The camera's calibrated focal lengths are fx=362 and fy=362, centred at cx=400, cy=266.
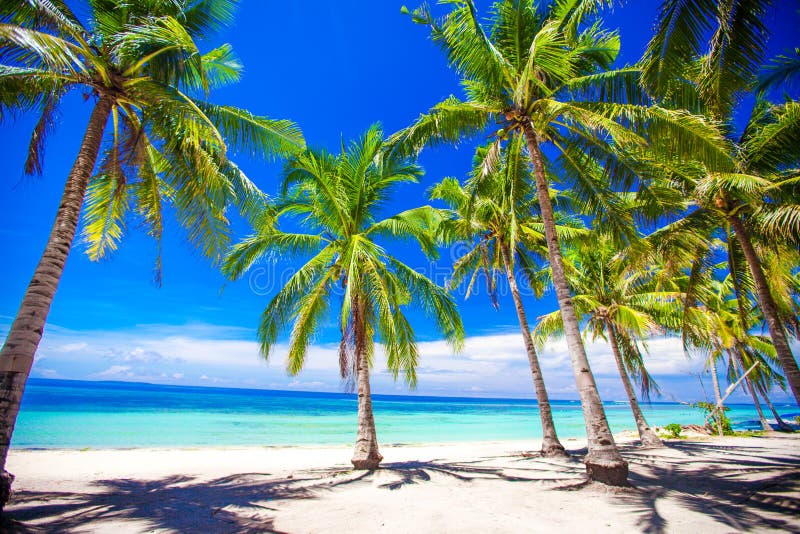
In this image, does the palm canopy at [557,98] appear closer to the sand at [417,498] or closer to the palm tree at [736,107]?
the palm tree at [736,107]

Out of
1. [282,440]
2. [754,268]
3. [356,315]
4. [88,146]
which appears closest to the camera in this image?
[88,146]

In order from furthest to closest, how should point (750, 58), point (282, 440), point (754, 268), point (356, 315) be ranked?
1. point (282, 440)
2. point (356, 315)
3. point (754, 268)
4. point (750, 58)

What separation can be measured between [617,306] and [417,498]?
10717 millimetres

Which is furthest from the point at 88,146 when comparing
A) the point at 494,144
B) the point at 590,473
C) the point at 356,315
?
the point at 590,473

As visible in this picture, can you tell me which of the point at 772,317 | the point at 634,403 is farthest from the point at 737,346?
the point at 772,317

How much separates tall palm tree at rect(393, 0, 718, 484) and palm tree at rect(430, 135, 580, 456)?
106cm

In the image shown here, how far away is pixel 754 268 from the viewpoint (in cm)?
793

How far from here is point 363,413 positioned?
8.23 meters

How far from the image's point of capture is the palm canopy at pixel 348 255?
8.53 metres

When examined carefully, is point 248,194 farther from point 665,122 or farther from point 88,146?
point 665,122

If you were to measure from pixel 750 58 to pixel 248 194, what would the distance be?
821cm

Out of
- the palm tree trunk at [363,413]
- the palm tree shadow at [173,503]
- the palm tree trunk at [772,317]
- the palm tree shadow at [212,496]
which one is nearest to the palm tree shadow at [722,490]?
the palm tree shadow at [212,496]

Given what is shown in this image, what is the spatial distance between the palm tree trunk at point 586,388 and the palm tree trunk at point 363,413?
4165 millimetres

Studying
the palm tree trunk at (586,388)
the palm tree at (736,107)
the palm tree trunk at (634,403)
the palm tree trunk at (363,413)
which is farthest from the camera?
the palm tree trunk at (634,403)
